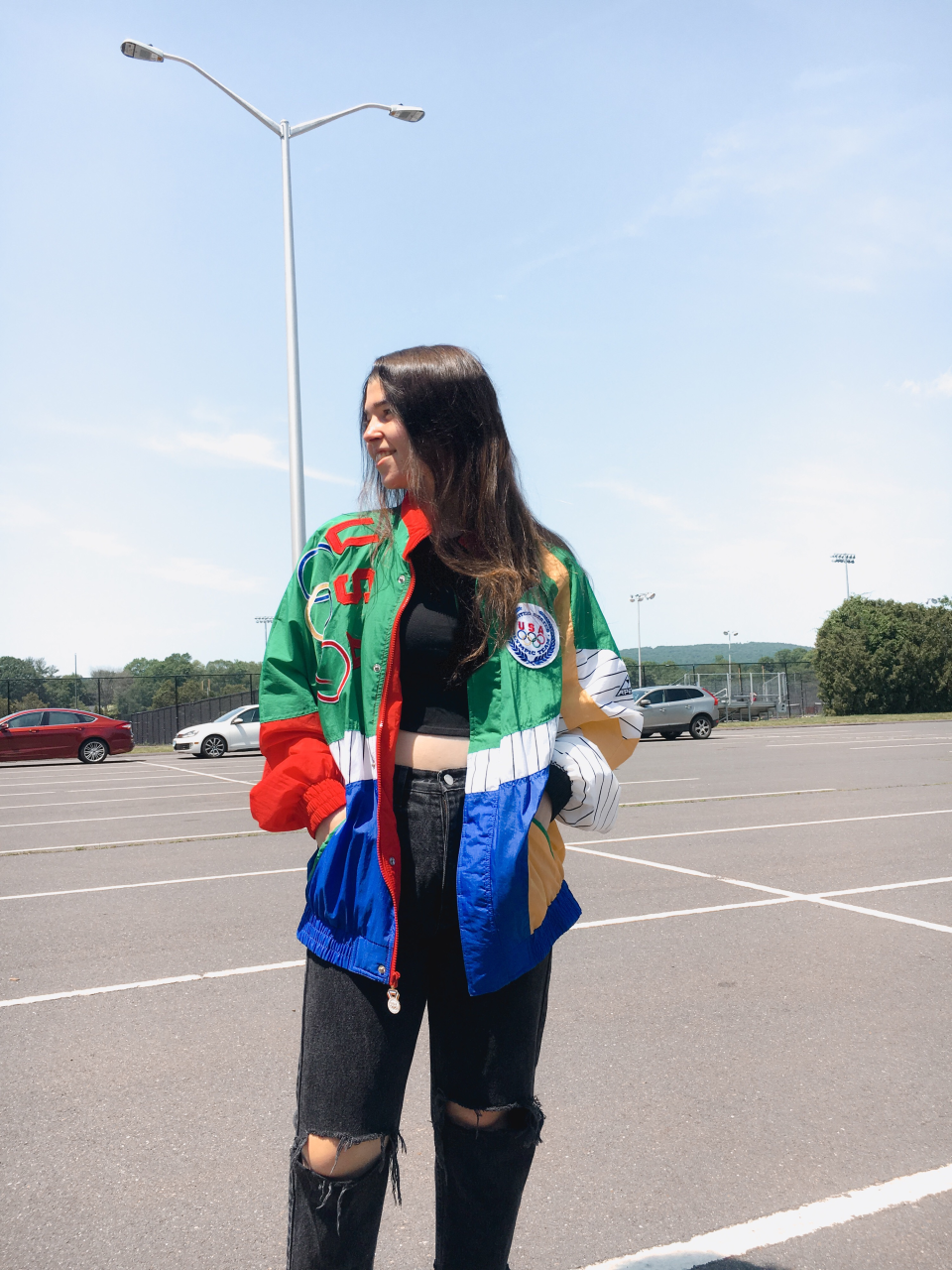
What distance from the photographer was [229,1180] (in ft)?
9.43

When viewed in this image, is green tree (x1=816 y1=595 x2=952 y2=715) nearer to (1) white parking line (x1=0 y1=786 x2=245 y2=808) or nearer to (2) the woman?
(1) white parking line (x1=0 y1=786 x2=245 y2=808)

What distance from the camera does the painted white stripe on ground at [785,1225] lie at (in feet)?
8.06

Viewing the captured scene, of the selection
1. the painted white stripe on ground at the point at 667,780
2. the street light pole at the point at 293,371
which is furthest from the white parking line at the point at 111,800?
the painted white stripe on ground at the point at 667,780

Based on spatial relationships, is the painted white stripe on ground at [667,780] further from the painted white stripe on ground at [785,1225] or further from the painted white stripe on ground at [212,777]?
the painted white stripe on ground at [785,1225]

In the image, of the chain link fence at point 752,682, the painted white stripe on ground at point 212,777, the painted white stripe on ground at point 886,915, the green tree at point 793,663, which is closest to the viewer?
the painted white stripe on ground at point 886,915

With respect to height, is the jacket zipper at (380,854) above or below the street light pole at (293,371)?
below

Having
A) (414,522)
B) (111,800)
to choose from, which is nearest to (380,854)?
(414,522)

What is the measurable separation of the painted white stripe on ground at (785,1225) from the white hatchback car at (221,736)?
23.3 metres

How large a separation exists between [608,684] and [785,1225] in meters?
1.61

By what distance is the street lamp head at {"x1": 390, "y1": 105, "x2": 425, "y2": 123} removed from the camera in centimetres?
1655

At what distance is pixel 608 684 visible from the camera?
80.0 inches

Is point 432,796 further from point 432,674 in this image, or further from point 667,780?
point 667,780

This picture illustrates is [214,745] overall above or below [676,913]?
below

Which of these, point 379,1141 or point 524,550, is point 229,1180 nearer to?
point 379,1141
